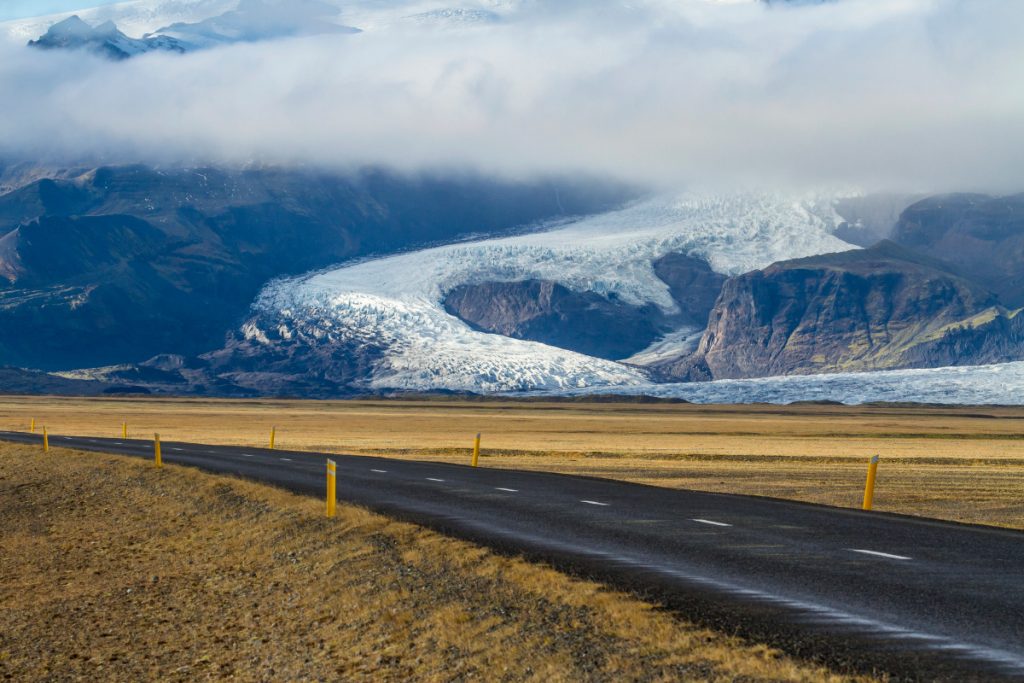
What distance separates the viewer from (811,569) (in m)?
19.4

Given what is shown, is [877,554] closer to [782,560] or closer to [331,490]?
[782,560]

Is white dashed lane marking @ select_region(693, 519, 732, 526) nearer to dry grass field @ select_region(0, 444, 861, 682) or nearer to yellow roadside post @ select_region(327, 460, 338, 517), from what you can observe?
dry grass field @ select_region(0, 444, 861, 682)

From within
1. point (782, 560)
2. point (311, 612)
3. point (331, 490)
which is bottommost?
point (311, 612)

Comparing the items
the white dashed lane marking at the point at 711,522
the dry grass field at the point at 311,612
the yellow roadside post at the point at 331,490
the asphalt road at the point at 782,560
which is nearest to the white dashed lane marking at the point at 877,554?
the asphalt road at the point at 782,560

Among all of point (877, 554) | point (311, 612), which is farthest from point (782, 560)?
point (311, 612)

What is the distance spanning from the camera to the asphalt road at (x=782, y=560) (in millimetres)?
14422

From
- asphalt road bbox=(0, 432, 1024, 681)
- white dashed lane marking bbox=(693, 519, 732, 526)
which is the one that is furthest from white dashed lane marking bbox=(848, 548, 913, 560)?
white dashed lane marking bbox=(693, 519, 732, 526)

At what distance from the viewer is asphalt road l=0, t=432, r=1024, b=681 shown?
47.3 ft

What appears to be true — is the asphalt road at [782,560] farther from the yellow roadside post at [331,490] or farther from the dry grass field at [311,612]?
the yellow roadside post at [331,490]

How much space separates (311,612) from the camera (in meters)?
19.8

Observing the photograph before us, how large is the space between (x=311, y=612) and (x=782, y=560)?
7.36 meters

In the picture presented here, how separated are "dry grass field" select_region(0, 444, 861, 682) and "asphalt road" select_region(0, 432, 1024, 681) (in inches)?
35.4

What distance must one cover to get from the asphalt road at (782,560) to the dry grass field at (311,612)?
900mm

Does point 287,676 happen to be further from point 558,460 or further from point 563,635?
point 558,460
